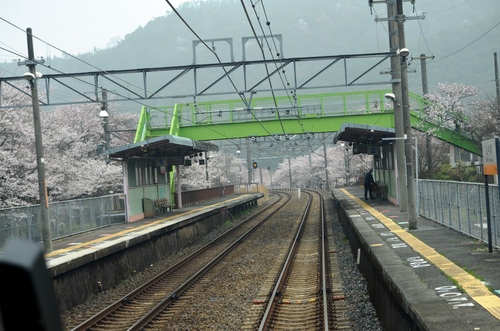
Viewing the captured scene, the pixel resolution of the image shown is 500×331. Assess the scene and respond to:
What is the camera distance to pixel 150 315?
1163 centimetres

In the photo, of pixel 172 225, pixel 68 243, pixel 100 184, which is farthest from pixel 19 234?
pixel 100 184

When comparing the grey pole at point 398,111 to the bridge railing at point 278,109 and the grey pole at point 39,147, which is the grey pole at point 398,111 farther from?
the bridge railing at point 278,109

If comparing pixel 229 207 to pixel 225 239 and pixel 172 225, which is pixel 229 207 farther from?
pixel 172 225

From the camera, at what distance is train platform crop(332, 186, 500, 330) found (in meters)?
6.80

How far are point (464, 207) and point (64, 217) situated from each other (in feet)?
42.9

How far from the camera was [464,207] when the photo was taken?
14.9 meters

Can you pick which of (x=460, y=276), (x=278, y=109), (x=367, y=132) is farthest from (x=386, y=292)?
(x=278, y=109)

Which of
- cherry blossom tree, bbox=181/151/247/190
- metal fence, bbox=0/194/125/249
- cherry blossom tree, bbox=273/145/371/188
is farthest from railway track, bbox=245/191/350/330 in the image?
cherry blossom tree, bbox=273/145/371/188

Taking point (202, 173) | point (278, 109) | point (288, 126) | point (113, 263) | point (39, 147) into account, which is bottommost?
point (113, 263)

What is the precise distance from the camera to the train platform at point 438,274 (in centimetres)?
680

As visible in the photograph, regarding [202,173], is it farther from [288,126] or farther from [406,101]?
[406,101]

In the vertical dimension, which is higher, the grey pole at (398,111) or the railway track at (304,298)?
the grey pole at (398,111)

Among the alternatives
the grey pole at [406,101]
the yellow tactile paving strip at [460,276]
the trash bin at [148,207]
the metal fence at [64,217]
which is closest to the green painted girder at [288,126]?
the trash bin at [148,207]

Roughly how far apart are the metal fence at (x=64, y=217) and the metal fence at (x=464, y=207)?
37.9 ft
